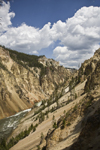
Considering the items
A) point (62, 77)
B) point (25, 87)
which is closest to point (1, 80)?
point (25, 87)

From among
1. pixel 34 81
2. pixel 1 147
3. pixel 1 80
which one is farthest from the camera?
pixel 34 81

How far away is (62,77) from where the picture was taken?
Result: 131 m

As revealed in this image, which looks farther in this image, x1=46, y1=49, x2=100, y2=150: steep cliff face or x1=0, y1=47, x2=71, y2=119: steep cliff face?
x1=0, y1=47, x2=71, y2=119: steep cliff face

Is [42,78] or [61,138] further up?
[42,78]

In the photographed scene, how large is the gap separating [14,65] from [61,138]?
66.8 m

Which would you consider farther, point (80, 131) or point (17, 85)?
point (17, 85)

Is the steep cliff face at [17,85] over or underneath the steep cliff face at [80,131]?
over

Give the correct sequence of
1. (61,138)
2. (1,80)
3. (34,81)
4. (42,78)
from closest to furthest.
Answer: (61,138) → (1,80) → (34,81) → (42,78)

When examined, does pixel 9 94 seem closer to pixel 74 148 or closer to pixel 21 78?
pixel 21 78

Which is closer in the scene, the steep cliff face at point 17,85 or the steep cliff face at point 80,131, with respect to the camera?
the steep cliff face at point 80,131

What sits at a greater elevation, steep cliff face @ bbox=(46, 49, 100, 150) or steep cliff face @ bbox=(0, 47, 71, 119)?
steep cliff face @ bbox=(0, 47, 71, 119)

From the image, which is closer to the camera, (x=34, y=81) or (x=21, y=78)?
(x=21, y=78)

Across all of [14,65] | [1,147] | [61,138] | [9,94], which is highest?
[14,65]

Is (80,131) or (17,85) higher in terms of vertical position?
(17,85)
